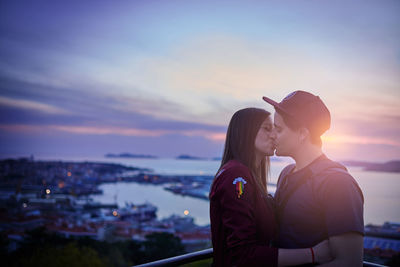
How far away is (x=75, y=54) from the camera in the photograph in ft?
79.2

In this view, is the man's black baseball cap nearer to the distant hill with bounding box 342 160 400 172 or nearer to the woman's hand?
the woman's hand

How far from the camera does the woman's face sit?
168cm

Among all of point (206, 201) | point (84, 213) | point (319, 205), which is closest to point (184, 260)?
point (319, 205)

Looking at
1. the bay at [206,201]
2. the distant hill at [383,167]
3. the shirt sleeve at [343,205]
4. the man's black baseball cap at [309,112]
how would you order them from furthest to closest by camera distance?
the distant hill at [383,167], the bay at [206,201], the man's black baseball cap at [309,112], the shirt sleeve at [343,205]

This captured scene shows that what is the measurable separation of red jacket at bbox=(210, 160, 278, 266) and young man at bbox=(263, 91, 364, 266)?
11 cm

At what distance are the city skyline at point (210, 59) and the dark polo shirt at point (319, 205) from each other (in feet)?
1.23

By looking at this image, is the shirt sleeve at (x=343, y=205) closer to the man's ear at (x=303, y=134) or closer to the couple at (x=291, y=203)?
the couple at (x=291, y=203)

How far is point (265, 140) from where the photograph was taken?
169 centimetres

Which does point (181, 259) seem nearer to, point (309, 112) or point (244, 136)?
point (244, 136)

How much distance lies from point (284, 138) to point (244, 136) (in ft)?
0.75

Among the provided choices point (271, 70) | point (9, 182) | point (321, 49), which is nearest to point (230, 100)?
point (271, 70)

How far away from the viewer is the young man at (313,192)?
3.87 feet

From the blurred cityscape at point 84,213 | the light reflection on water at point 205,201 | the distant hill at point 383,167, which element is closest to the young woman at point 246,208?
the light reflection on water at point 205,201

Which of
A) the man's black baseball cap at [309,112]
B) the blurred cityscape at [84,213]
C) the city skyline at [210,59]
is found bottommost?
the blurred cityscape at [84,213]
